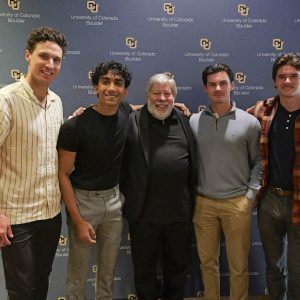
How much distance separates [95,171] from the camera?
219cm

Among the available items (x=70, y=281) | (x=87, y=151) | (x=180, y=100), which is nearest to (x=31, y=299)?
(x=70, y=281)

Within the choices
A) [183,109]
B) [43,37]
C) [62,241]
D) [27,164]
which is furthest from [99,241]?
[43,37]

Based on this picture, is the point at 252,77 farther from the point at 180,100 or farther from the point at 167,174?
the point at 167,174

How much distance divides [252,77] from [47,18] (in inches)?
64.3

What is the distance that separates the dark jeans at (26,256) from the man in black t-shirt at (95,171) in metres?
0.23

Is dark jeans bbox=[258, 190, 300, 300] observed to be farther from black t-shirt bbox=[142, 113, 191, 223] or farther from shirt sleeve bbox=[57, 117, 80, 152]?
shirt sleeve bbox=[57, 117, 80, 152]

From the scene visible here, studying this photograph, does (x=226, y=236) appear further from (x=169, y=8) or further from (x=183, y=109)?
(x=169, y=8)

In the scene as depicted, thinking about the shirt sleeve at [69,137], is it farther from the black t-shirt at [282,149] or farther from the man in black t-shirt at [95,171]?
the black t-shirt at [282,149]

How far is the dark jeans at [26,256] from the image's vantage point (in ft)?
6.15

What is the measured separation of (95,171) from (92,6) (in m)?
1.30

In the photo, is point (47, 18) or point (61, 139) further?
point (47, 18)

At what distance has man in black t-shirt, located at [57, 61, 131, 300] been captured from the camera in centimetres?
212

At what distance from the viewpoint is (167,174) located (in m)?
2.31

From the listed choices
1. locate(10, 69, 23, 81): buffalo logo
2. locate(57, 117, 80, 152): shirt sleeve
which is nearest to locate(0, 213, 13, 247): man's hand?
locate(57, 117, 80, 152): shirt sleeve
